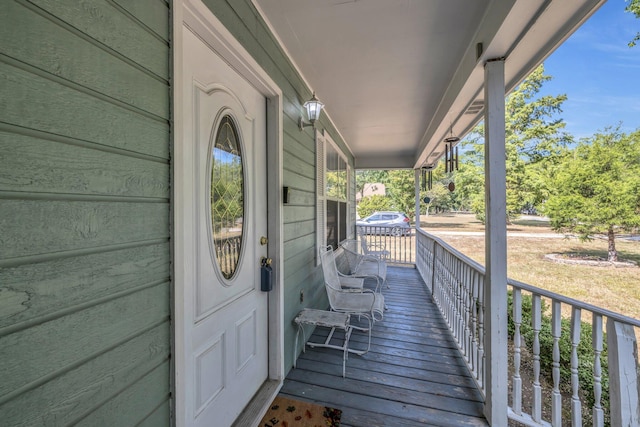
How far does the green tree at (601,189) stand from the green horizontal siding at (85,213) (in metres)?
10.0

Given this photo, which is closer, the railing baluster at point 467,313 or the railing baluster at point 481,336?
the railing baluster at point 481,336

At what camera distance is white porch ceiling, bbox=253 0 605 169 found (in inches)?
56.5

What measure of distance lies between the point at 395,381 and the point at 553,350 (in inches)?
43.4

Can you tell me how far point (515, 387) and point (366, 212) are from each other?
1926 centimetres

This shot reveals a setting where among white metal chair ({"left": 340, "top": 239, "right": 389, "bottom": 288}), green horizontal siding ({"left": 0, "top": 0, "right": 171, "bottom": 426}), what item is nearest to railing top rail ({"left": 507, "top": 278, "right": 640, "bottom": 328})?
green horizontal siding ({"left": 0, "top": 0, "right": 171, "bottom": 426})

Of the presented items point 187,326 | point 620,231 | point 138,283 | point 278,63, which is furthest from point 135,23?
point 620,231

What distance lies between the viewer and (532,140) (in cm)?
1131

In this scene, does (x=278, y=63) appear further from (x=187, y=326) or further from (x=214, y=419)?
(x=214, y=419)

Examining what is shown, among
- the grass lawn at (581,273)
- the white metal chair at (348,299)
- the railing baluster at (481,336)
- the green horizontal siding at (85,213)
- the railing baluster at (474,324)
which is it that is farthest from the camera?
the grass lawn at (581,273)

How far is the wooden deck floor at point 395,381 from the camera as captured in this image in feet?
5.85

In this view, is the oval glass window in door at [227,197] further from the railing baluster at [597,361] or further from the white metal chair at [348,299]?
the railing baluster at [597,361]

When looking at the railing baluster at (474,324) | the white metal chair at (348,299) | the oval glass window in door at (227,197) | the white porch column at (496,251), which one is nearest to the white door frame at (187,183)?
the oval glass window in door at (227,197)

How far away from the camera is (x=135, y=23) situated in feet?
2.78

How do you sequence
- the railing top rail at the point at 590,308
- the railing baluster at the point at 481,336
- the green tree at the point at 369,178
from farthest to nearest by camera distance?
the green tree at the point at 369,178 < the railing baluster at the point at 481,336 < the railing top rail at the point at 590,308
